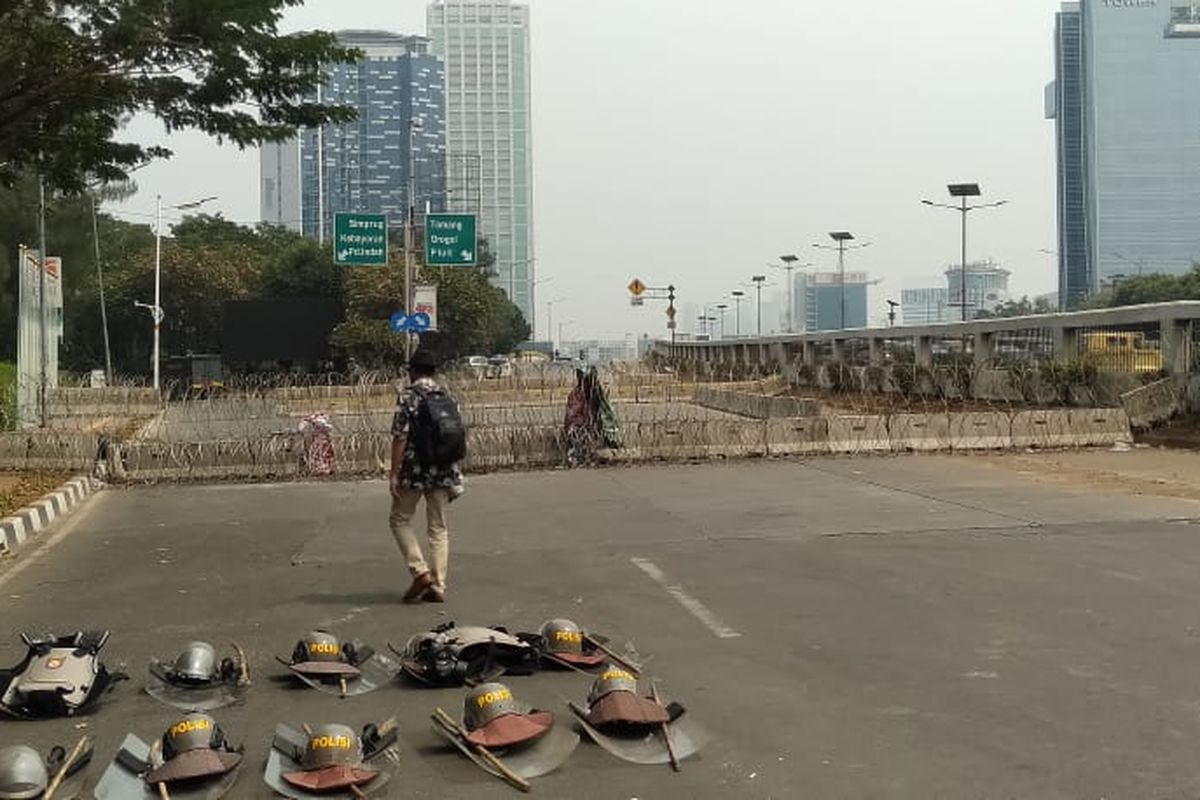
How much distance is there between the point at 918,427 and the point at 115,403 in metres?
22.2

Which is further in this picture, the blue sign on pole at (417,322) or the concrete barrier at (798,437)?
the blue sign on pole at (417,322)

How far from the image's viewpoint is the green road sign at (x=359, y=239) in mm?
29344

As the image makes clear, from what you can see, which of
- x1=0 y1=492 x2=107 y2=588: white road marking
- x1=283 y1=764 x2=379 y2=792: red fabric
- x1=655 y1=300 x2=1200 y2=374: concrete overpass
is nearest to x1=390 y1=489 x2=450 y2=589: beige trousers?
x1=283 y1=764 x2=379 y2=792: red fabric

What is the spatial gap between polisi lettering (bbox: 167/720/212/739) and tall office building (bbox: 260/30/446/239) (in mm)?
38363

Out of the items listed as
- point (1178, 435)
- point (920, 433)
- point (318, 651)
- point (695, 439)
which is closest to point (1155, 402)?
point (1178, 435)

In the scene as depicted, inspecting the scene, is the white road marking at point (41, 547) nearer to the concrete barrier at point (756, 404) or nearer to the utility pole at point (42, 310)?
the utility pole at point (42, 310)

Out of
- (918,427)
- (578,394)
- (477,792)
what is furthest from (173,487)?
(477,792)

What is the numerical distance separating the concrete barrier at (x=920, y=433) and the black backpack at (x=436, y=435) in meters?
11.4

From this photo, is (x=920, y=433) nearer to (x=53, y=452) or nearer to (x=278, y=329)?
(x=53, y=452)

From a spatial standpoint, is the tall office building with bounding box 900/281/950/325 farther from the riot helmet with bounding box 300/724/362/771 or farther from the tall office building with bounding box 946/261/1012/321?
the riot helmet with bounding box 300/724/362/771

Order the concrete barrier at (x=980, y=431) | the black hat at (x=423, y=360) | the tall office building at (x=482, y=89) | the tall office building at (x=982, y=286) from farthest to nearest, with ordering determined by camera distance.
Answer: the tall office building at (x=982, y=286)
the tall office building at (x=482, y=89)
the concrete barrier at (x=980, y=431)
the black hat at (x=423, y=360)

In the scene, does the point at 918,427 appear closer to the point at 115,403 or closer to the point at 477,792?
the point at 477,792

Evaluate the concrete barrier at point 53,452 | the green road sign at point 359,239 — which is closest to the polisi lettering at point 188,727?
the concrete barrier at point 53,452

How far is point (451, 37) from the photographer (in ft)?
A: 179
